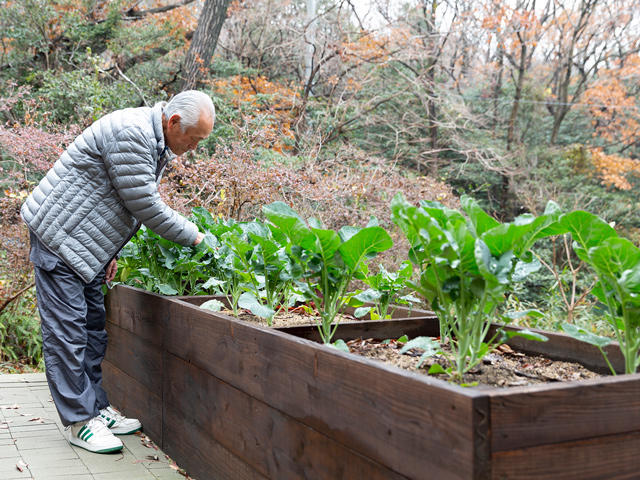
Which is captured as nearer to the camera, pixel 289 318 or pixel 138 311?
pixel 289 318

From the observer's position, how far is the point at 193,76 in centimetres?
1046

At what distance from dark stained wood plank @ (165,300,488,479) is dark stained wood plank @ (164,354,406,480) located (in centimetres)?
3

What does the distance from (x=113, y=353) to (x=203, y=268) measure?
3.04 ft

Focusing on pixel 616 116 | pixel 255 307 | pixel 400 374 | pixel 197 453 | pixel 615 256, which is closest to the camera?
pixel 400 374

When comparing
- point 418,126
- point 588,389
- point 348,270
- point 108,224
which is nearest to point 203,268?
point 108,224

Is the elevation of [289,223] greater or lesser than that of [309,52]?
lesser

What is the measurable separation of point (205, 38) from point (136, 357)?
319 inches

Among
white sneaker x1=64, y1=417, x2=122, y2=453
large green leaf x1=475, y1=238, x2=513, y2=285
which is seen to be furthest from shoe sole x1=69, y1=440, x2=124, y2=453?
large green leaf x1=475, y1=238, x2=513, y2=285

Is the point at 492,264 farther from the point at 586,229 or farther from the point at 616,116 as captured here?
the point at 616,116

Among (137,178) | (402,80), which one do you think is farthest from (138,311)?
(402,80)

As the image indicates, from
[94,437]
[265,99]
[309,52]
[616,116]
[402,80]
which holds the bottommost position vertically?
[94,437]

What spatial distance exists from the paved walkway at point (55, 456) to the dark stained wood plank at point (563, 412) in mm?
1826

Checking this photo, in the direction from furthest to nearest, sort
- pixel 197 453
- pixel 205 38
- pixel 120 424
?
1. pixel 205 38
2. pixel 120 424
3. pixel 197 453

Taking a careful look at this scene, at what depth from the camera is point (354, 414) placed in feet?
5.05
